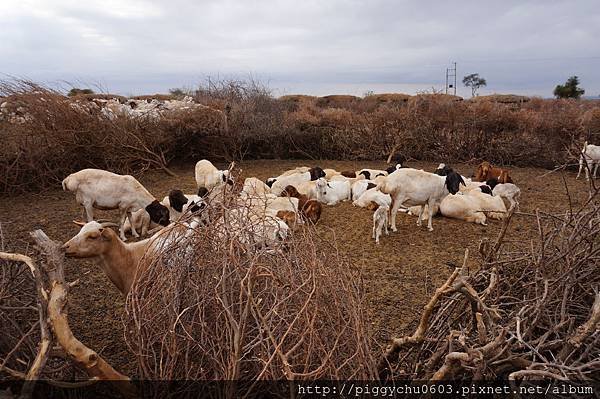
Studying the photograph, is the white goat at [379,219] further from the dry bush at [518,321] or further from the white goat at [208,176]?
the white goat at [208,176]

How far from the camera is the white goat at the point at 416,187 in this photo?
847 cm

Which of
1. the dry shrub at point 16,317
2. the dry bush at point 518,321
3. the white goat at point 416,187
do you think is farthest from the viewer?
the white goat at point 416,187

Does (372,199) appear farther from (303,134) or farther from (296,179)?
(303,134)

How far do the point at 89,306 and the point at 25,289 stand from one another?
202 cm

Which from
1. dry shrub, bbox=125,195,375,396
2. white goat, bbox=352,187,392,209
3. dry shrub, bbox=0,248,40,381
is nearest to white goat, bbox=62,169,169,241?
dry shrub, bbox=0,248,40,381

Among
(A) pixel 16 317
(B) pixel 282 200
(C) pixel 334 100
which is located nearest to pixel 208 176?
(B) pixel 282 200

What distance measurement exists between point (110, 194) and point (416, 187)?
5.76 meters

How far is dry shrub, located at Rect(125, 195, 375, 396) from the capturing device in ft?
8.35

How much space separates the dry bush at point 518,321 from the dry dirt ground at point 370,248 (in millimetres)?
529

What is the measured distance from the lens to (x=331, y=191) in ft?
35.4

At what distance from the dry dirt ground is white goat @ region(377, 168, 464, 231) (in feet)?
2.17

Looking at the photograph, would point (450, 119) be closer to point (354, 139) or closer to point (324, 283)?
point (354, 139)

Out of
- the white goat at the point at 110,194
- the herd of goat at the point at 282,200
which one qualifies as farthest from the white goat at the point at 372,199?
the white goat at the point at 110,194

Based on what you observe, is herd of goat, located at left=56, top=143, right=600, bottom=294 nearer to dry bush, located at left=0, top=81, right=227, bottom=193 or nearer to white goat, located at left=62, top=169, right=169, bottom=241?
white goat, located at left=62, top=169, right=169, bottom=241
